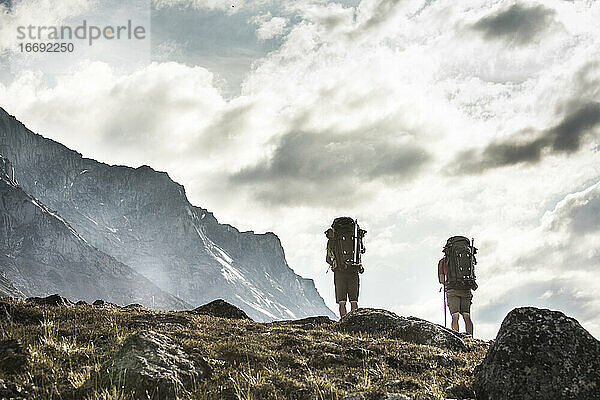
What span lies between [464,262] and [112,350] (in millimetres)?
15284

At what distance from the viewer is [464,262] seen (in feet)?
73.3

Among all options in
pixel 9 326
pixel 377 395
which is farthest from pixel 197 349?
pixel 9 326

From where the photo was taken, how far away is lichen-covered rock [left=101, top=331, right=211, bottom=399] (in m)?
9.22

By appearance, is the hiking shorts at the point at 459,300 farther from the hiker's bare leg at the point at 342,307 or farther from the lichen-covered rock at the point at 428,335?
the lichen-covered rock at the point at 428,335

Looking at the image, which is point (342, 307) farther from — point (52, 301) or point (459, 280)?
point (52, 301)

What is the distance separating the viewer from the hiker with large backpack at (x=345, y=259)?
68.7 feet

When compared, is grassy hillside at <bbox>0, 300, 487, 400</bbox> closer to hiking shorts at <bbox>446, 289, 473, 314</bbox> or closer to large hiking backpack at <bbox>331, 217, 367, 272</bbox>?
large hiking backpack at <bbox>331, 217, 367, 272</bbox>

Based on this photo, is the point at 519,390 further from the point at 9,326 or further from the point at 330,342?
the point at 9,326

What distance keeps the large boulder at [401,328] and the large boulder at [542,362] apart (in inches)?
189

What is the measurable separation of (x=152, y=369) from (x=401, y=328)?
8.47 meters

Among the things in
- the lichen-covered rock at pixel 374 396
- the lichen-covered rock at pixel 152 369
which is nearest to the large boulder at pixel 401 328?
the lichen-covered rock at pixel 374 396

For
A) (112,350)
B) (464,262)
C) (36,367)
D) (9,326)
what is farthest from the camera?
(464,262)

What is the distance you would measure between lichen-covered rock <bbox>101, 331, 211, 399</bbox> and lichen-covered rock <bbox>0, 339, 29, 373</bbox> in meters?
1.67

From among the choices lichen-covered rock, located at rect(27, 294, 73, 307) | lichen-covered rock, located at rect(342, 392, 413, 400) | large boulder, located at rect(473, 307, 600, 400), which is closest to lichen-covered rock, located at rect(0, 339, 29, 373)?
lichen-covered rock, located at rect(342, 392, 413, 400)
